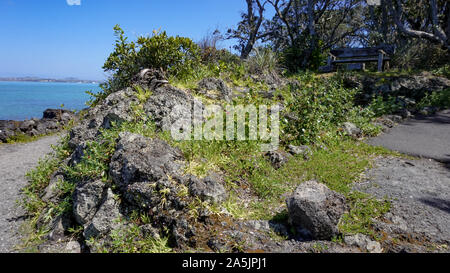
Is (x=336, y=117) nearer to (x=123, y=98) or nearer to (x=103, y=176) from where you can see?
(x=123, y=98)

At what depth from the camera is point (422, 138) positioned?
6.99m

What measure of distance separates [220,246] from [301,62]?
13.3 meters

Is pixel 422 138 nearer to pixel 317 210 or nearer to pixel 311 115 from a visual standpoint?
pixel 311 115

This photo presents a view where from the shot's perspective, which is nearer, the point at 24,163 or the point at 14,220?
the point at 14,220

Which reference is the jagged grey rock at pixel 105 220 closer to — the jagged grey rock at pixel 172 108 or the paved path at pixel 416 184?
the jagged grey rock at pixel 172 108

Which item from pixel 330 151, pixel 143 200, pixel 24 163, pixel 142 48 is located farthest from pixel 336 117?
pixel 24 163

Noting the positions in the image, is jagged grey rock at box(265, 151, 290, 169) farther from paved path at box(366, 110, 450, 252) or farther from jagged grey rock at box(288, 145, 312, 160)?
paved path at box(366, 110, 450, 252)

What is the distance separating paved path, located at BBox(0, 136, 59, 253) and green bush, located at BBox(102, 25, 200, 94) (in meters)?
2.83

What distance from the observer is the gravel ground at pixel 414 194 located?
11.1 feet

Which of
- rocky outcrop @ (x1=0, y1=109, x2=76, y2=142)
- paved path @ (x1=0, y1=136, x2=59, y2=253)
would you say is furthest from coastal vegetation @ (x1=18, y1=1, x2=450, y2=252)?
rocky outcrop @ (x1=0, y1=109, x2=76, y2=142)

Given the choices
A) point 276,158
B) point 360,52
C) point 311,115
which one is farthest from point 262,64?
point 360,52

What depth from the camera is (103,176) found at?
4.03 meters

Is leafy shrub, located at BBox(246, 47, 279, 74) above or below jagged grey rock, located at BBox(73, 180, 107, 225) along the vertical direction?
above

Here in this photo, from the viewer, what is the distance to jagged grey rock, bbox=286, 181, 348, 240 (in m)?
3.16
